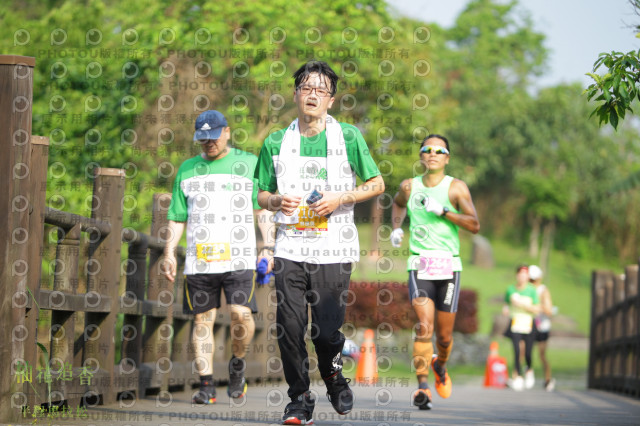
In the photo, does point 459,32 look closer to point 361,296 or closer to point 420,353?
point 361,296

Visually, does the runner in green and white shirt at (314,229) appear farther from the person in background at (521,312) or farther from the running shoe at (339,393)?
the person in background at (521,312)

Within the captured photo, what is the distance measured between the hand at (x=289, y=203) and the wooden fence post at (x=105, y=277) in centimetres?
185

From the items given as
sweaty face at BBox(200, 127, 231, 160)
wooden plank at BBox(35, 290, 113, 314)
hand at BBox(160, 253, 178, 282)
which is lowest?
wooden plank at BBox(35, 290, 113, 314)

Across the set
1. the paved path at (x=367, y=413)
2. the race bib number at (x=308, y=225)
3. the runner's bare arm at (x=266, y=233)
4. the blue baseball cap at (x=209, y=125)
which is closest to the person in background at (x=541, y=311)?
the paved path at (x=367, y=413)

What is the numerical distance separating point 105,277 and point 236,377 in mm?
1495

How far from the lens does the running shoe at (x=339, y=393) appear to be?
625 centimetres

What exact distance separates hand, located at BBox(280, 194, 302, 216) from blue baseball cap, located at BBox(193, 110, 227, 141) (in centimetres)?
199

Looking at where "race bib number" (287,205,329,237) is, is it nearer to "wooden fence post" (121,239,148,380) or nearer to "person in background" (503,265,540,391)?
"wooden fence post" (121,239,148,380)

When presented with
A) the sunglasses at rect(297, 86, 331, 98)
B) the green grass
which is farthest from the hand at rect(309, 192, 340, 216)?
the green grass

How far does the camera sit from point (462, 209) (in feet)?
28.7

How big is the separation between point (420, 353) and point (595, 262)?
47.4m

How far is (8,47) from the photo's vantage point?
65.1 ft

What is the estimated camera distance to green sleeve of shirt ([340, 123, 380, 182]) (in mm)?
6148

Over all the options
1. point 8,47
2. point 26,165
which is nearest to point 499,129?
point 8,47
